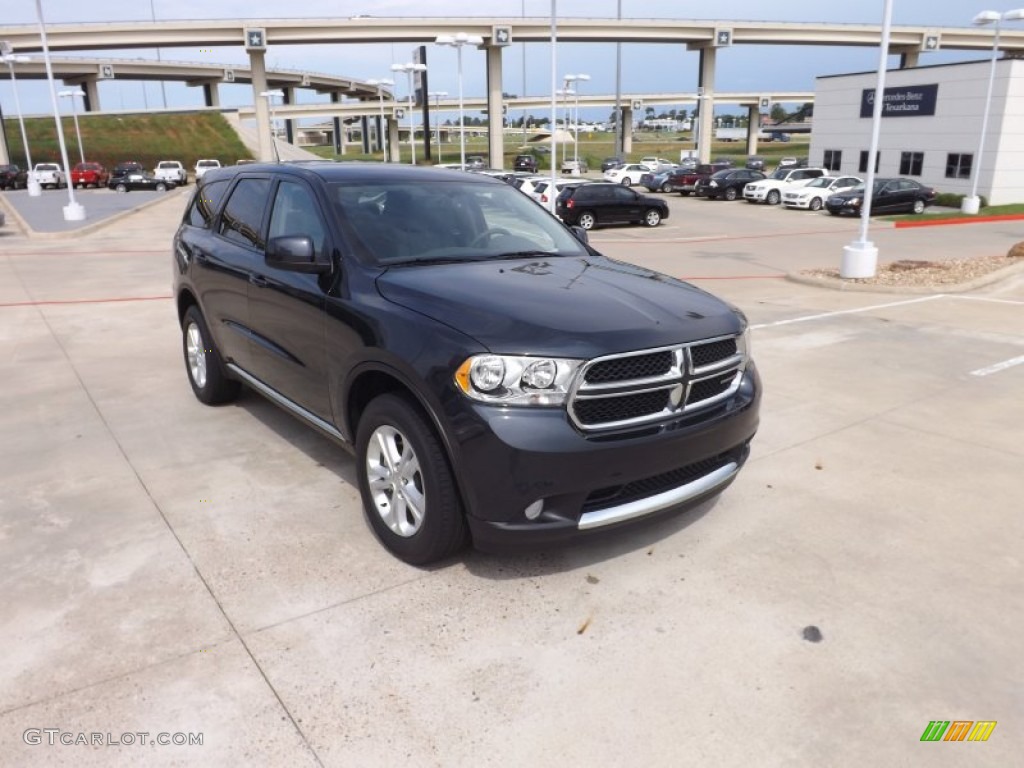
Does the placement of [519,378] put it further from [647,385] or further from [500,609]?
[500,609]

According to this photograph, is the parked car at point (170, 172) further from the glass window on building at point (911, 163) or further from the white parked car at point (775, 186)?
the glass window on building at point (911, 163)

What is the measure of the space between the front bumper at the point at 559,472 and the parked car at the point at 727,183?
37.5 meters

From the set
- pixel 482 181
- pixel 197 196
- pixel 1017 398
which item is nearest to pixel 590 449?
pixel 482 181

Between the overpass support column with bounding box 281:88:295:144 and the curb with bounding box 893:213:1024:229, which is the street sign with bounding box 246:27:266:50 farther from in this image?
the overpass support column with bounding box 281:88:295:144

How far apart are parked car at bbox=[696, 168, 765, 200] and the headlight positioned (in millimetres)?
37851

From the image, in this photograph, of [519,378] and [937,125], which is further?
[937,125]

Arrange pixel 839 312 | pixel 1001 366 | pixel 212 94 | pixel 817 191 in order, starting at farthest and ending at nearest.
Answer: pixel 212 94
pixel 817 191
pixel 839 312
pixel 1001 366

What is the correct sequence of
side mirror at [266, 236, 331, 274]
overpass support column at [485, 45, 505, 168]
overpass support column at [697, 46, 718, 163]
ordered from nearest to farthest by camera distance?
1. side mirror at [266, 236, 331, 274]
2. overpass support column at [485, 45, 505, 168]
3. overpass support column at [697, 46, 718, 163]

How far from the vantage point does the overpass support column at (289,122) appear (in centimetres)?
11373

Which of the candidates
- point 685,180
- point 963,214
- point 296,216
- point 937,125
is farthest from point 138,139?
point 296,216

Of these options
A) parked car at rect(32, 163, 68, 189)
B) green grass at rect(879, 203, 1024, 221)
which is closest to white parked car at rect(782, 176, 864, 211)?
green grass at rect(879, 203, 1024, 221)

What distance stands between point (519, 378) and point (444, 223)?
1684 mm

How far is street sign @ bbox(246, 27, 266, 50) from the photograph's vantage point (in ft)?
203

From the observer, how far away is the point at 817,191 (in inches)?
1289
